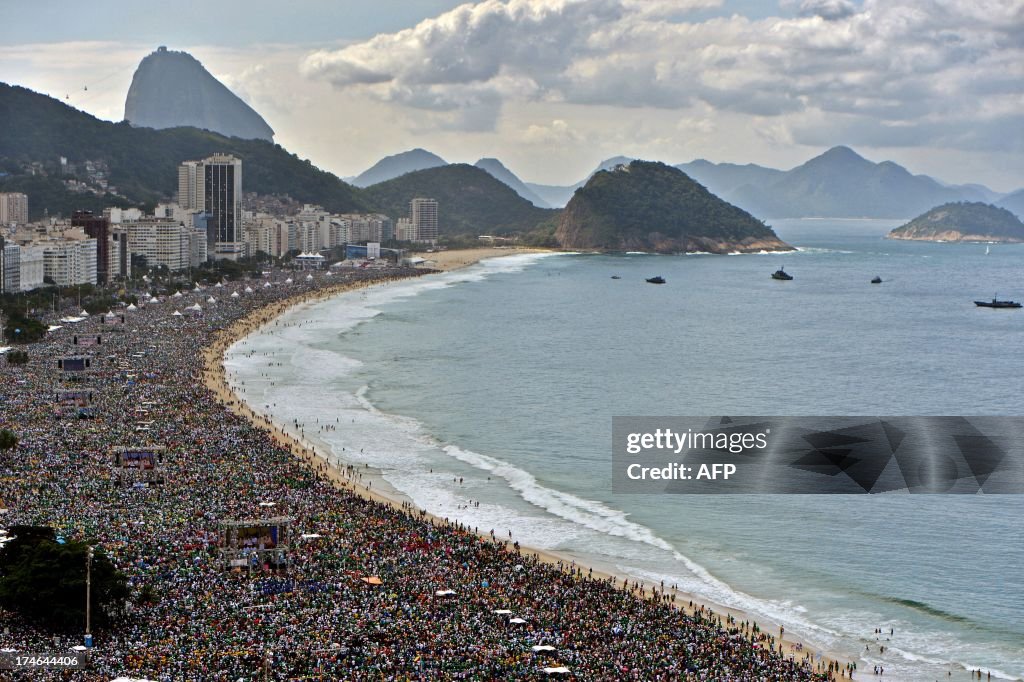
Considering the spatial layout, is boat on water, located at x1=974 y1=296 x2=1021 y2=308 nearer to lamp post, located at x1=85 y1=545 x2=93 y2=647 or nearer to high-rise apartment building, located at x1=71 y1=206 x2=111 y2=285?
high-rise apartment building, located at x1=71 y1=206 x2=111 y2=285

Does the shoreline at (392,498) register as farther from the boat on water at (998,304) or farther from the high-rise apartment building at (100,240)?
the boat on water at (998,304)

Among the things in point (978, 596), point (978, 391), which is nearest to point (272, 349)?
point (978, 391)

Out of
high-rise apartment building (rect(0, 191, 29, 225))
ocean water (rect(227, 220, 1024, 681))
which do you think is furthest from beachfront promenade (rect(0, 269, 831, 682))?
high-rise apartment building (rect(0, 191, 29, 225))

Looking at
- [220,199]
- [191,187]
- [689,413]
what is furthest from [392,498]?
[191,187]

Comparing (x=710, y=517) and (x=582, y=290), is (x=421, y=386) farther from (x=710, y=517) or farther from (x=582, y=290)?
(x=582, y=290)

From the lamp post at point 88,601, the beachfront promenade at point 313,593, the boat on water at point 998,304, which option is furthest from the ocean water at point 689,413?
the lamp post at point 88,601
